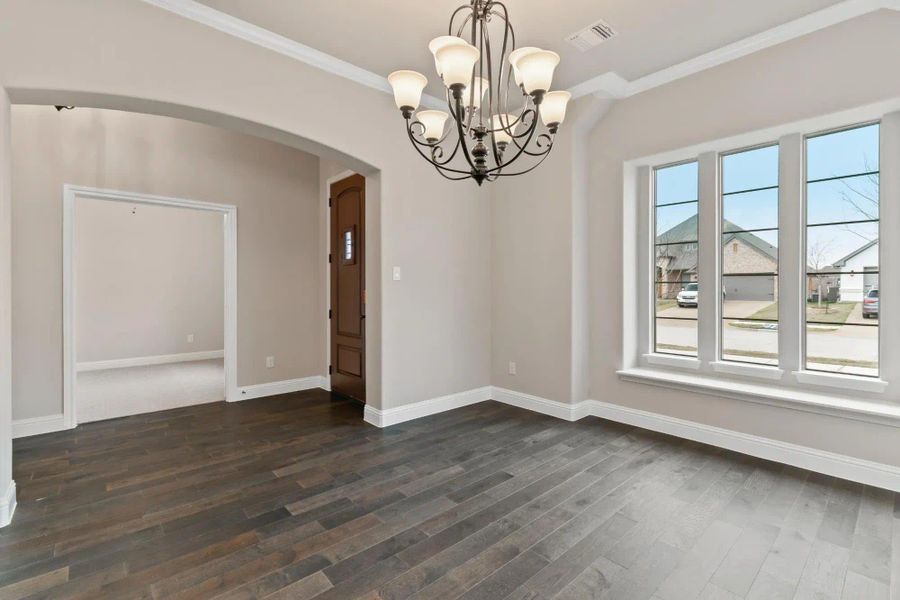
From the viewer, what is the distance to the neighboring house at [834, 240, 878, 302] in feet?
8.98

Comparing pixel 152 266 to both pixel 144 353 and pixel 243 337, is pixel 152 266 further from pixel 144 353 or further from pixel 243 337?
pixel 243 337

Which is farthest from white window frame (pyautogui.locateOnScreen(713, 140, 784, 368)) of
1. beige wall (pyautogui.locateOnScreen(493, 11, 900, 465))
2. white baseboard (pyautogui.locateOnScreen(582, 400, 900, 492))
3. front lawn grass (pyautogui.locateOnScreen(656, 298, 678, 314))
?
white baseboard (pyautogui.locateOnScreen(582, 400, 900, 492))

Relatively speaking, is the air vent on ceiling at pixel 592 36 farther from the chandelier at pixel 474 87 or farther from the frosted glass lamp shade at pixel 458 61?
the frosted glass lamp shade at pixel 458 61

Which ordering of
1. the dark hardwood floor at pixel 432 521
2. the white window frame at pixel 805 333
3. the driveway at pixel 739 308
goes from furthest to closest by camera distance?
1. the driveway at pixel 739 308
2. the white window frame at pixel 805 333
3. the dark hardwood floor at pixel 432 521

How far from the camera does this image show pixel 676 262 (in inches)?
144

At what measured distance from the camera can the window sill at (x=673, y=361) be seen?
350 centimetres

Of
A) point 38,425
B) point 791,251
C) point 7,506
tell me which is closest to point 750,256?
point 791,251

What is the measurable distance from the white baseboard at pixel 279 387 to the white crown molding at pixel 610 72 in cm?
329

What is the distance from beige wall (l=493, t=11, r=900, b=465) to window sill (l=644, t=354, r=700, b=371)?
0.26 metres

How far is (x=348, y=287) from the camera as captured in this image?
460 centimetres

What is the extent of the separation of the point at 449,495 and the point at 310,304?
335 centimetres

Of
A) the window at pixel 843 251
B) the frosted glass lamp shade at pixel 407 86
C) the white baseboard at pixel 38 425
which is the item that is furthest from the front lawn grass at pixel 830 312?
the white baseboard at pixel 38 425

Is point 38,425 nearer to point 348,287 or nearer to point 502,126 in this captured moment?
point 348,287

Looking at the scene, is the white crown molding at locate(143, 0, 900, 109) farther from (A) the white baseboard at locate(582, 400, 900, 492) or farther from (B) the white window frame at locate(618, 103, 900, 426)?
(A) the white baseboard at locate(582, 400, 900, 492)
